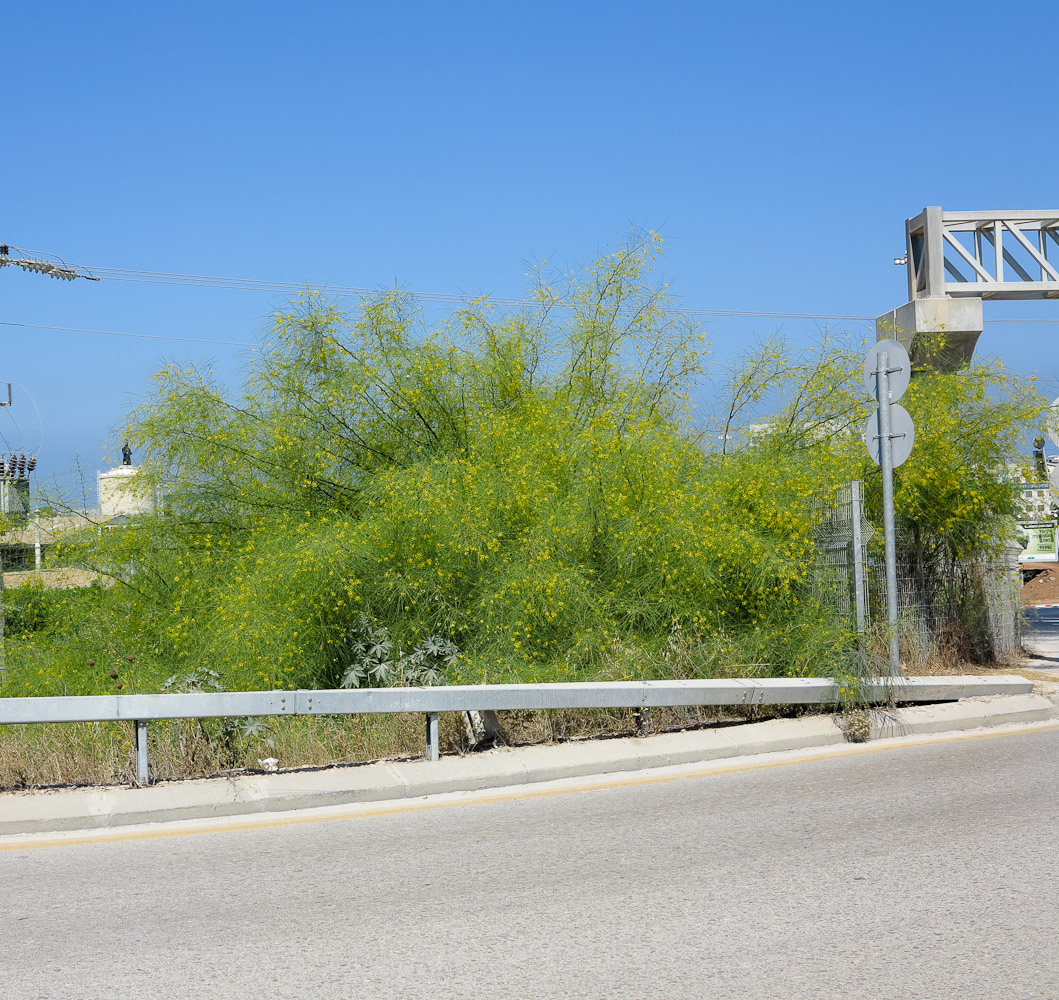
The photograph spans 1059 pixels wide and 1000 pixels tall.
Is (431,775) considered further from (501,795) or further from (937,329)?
(937,329)

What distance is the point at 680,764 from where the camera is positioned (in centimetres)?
855

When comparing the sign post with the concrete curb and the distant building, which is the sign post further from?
the distant building

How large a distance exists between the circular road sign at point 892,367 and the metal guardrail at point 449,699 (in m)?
2.59

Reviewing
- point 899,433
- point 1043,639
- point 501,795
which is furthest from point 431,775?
point 1043,639

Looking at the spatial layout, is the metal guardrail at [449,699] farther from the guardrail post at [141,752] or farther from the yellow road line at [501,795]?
the yellow road line at [501,795]

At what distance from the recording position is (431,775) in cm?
783

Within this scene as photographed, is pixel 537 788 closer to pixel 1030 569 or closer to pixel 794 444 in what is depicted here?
pixel 794 444

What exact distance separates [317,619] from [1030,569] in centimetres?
3728

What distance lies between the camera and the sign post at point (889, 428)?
1020 centimetres

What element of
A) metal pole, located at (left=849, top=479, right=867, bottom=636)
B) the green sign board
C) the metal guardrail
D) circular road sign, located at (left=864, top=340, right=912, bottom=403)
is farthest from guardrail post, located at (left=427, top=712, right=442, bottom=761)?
the green sign board

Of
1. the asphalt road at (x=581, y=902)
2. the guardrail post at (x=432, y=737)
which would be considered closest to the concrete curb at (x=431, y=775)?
the guardrail post at (x=432, y=737)

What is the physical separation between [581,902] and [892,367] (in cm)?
671

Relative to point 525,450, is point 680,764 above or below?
below

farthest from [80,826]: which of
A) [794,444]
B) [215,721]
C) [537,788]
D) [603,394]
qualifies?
[794,444]
